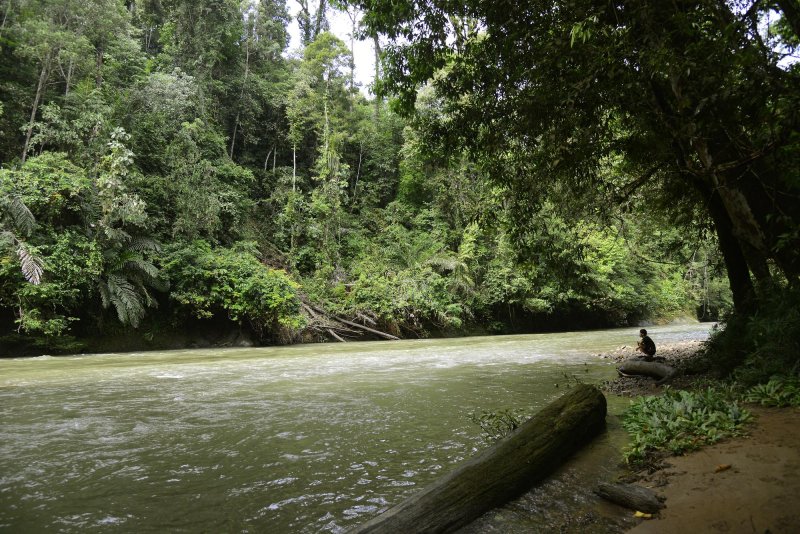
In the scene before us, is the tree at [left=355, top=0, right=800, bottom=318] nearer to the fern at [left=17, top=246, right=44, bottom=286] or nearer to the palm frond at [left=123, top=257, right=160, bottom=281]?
the fern at [left=17, top=246, right=44, bottom=286]

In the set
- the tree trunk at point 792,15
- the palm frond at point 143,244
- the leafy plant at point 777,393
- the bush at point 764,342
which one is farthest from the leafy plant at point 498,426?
the palm frond at point 143,244

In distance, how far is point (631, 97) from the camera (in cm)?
578

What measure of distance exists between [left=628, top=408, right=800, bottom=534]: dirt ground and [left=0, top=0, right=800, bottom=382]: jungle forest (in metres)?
2.27

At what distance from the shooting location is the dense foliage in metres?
7.86

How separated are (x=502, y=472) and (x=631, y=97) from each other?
15.9ft

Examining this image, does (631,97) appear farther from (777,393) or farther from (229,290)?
(229,290)

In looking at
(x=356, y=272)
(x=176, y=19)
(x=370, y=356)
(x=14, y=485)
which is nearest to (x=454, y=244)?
(x=356, y=272)

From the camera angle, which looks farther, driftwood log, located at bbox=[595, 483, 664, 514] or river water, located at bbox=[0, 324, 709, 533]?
river water, located at bbox=[0, 324, 709, 533]

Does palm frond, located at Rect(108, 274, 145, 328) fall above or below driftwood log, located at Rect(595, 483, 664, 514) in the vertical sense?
above

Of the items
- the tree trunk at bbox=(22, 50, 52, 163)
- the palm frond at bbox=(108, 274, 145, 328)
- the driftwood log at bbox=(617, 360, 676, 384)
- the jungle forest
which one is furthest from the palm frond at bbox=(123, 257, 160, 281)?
the driftwood log at bbox=(617, 360, 676, 384)

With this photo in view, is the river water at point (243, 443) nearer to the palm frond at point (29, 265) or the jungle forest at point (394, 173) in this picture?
the palm frond at point (29, 265)

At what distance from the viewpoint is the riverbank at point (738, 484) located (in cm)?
281

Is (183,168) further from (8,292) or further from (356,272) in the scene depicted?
(356,272)

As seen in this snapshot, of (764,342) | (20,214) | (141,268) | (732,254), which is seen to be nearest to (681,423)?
(764,342)
